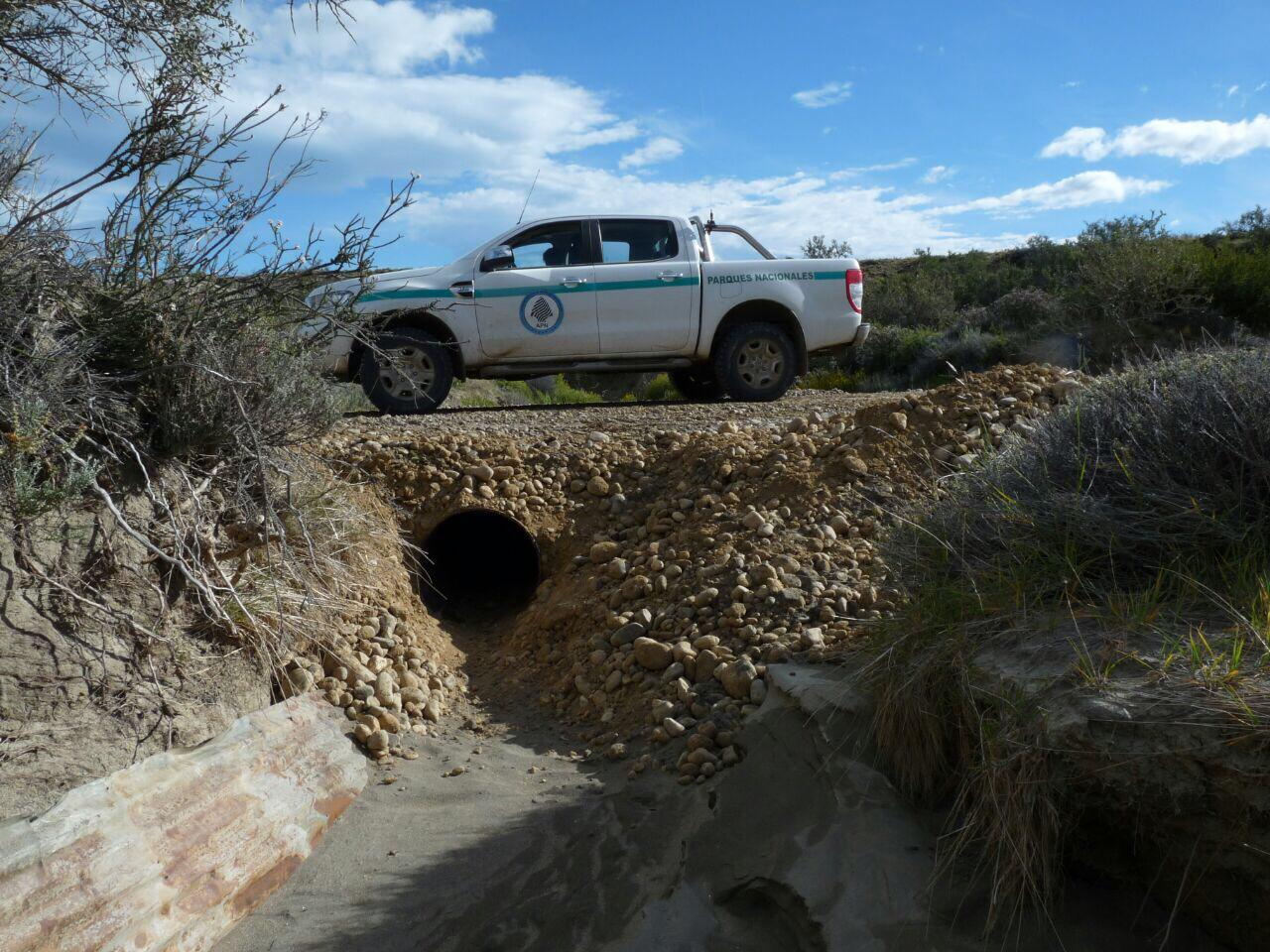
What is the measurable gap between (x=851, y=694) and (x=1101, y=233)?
82.3 feet

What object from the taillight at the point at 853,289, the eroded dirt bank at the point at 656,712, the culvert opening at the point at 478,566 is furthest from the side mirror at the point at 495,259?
the taillight at the point at 853,289

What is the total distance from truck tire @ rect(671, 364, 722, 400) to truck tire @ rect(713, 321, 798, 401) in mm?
519

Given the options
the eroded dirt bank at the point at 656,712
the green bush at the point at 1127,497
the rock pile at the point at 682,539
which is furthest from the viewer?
the rock pile at the point at 682,539

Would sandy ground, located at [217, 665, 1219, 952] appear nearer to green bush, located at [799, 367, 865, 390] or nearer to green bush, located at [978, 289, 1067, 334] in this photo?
green bush, located at [799, 367, 865, 390]

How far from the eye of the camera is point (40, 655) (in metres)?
4.12

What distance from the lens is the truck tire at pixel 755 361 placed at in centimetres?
920

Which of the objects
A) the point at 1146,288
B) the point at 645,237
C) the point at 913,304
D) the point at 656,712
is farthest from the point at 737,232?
the point at 913,304

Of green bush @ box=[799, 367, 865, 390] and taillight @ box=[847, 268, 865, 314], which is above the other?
taillight @ box=[847, 268, 865, 314]

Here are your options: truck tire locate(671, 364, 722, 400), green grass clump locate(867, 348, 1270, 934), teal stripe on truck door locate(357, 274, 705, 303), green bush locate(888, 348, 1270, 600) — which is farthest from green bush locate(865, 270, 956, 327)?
green grass clump locate(867, 348, 1270, 934)

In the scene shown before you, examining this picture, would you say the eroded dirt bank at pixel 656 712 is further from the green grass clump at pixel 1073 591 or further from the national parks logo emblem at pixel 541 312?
the national parks logo emblem at pixel 541 312

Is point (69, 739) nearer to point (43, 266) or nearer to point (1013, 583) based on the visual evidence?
point (43, 266)

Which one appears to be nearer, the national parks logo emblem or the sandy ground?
the sandy ground

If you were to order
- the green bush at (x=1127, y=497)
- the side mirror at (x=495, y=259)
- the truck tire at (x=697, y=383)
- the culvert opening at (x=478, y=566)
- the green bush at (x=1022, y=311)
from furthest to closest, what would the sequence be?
the green bush at (x=1022, y=311), the truck tire at (x=697, y=383), the side mirror at (x=495, y=259), the culvert opening at (x=478, y=566), the green bush at (x=1127, y=497)

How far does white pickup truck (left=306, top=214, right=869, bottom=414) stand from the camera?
858 centimetres
